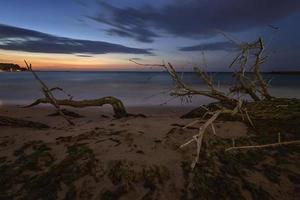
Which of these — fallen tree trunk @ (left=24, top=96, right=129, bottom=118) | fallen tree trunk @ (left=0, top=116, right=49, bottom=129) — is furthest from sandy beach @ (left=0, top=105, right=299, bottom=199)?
fallen tree trunk @ (left=24, top=96, right=129, bottom=118)

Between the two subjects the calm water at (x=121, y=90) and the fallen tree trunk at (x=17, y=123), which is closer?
the fallen tree trunk at (x=17, y=123)

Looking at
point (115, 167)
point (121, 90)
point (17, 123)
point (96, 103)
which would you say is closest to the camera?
point (115, 167)

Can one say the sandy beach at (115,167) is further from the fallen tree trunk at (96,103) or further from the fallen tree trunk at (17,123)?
the fallen tree trunk at (96,103)

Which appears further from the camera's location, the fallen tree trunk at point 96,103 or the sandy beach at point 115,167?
the fallen tree trunk at point 96,103

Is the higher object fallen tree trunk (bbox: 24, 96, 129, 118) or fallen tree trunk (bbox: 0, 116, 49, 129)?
fallen tree trunk (bbox: 24, 96, 129, 118)

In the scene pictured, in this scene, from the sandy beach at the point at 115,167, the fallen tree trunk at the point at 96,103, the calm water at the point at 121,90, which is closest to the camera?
the sandy beach at the point at 115,167

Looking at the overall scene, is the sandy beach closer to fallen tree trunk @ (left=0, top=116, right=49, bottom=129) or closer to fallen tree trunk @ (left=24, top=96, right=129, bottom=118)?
fallen tree trunk @ (left=0, top=116, right=49, bottom=129)

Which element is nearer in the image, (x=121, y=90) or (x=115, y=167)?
(x=115, y=167)

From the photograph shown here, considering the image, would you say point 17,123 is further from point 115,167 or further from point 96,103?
point 115,167

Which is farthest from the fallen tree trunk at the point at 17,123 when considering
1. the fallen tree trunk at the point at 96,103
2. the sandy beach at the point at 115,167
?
the fallen tree trunk at the point at 96,103

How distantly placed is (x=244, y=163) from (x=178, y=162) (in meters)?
0.87

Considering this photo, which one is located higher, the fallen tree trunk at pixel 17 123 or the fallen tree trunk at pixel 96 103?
the fallen tree trunk at pixel 96 103

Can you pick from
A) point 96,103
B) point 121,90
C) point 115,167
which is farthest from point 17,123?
point 121,90

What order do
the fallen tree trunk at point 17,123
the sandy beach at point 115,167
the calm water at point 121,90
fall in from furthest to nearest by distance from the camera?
1. the calm water at point 121,90
2. the fallen tree trunk at point 17,123
3. the sandy beach at point 115,167
